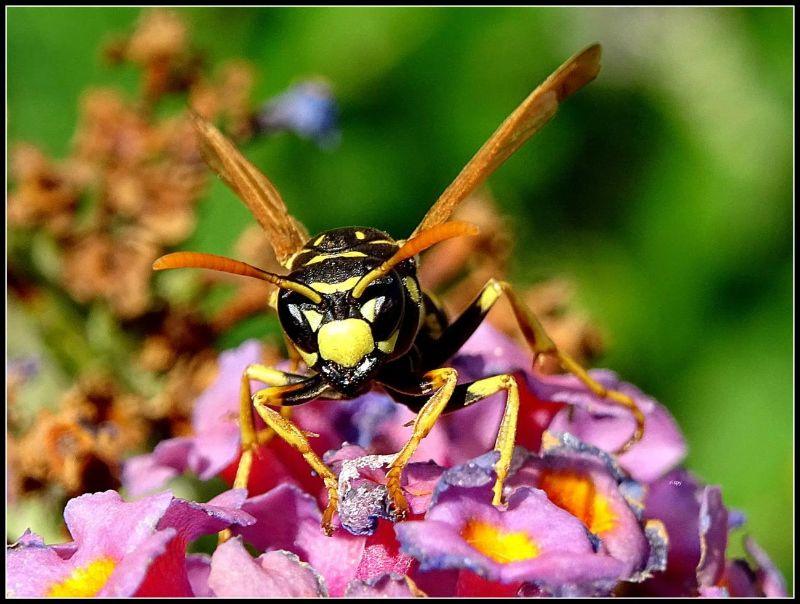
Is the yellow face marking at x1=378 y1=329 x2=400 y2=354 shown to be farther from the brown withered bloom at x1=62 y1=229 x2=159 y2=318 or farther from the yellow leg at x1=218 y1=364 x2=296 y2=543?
the brown withered bloom at x1=62 y1=229 x2=159 y2=318

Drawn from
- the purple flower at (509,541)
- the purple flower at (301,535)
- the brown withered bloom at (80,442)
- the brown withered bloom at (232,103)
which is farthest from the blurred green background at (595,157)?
the purple flower at (509,541)

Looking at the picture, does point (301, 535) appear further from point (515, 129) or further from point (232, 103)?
point (232, 103)

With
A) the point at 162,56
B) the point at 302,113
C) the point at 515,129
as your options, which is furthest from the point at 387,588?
the point at 162,56

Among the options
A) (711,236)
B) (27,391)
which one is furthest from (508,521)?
(711,236)

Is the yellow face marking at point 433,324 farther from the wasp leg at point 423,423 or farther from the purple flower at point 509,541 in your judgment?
Answer: the purple flower at point 509,541

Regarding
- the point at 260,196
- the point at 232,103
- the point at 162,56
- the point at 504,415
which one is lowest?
the point at 504,415

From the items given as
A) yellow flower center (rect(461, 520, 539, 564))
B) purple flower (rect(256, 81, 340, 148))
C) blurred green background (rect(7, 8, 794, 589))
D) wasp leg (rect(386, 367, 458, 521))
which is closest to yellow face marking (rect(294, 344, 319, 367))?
wasp leg (rect(386, 367, 458, 521))

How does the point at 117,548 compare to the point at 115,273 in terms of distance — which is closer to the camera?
the point at 117,548
